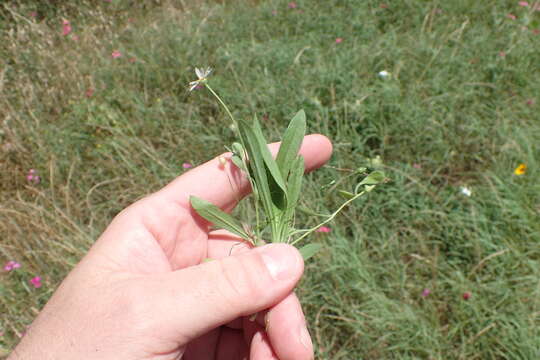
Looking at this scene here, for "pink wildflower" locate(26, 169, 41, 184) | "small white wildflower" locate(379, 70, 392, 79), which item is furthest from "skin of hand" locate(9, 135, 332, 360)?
"small white wildflower" locate(379, 70, 392, 79)

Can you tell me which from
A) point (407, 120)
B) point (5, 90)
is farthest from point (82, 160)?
point (407, 120)

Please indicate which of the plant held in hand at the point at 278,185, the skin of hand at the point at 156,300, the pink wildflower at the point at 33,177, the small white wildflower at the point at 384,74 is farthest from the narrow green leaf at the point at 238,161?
the pink wildflower at the point at 33,177

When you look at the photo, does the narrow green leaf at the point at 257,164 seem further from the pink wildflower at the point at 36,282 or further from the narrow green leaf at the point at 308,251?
the pink wildflower at the point at 36,282

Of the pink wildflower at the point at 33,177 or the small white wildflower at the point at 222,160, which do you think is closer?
the small white wildflower at the point at 222,160

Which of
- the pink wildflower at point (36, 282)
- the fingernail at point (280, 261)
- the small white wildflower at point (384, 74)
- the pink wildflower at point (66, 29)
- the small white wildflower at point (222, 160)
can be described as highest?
the pink wildflower at point (66, 29)

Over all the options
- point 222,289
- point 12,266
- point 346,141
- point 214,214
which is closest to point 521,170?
point 346,141

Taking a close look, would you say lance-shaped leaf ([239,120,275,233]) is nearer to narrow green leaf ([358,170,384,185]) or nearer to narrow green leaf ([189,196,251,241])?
narrow green leaf ([189,196,251,241])

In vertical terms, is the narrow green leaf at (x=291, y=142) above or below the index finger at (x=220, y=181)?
above
